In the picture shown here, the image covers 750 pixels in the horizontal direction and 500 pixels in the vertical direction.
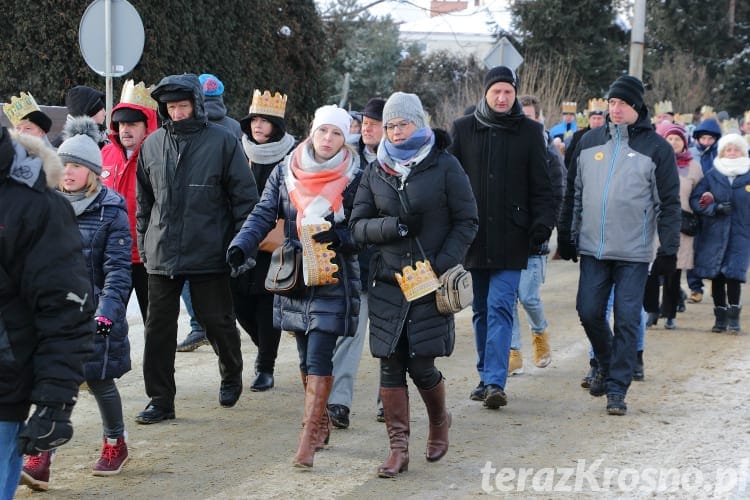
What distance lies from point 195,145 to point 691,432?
12.0ft

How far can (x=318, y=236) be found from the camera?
645 cm

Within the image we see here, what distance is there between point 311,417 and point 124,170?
2.73m

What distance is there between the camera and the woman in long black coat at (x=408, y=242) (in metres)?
6.25

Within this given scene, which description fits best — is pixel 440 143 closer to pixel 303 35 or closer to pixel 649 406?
pixel 649 406

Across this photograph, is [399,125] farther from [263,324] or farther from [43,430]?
[43,430]

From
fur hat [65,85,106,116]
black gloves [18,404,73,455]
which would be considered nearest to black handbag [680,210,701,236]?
fur hat [65,85,106,116]

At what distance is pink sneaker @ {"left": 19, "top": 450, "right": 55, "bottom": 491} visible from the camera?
5.74m

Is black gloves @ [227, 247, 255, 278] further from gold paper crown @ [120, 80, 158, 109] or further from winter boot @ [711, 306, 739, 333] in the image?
winter boot @ [711, 306, 739, 333]

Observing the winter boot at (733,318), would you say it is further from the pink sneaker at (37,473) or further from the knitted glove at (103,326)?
the pink sneaker at (37,473)

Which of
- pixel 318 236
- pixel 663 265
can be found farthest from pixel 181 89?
pixel 663 265

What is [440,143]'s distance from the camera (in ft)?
21.5

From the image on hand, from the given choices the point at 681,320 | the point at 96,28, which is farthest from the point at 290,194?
the point at 681,320

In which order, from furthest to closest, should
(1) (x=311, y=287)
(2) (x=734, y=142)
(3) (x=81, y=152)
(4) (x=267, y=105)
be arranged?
1. (2) (x=734, y=142)
2. (4) (x=267, y=105)
3. (1) (x=311, y=287)
4. (3) (x=81, y=152)

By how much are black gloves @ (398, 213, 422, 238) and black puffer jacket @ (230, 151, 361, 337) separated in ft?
1.29
